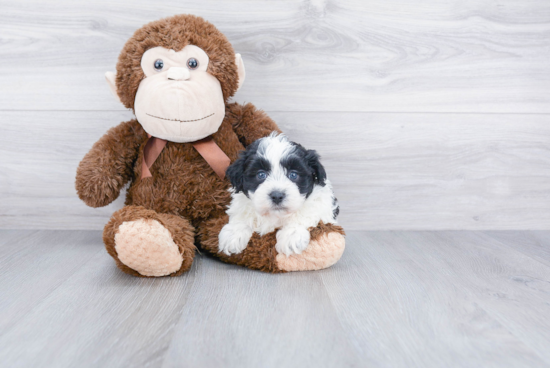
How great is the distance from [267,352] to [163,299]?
0.29 m

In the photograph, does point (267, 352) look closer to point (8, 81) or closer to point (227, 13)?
point (227, 13)

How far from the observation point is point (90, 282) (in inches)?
37.2

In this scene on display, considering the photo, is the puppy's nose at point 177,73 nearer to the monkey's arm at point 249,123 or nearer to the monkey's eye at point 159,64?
the monkey's eye at point 159,64

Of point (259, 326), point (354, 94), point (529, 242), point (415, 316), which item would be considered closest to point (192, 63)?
point (354, 94)

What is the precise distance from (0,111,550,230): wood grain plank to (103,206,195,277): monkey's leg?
0.45m

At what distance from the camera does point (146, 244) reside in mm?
910

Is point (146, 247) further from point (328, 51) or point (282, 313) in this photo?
point (328, 51)

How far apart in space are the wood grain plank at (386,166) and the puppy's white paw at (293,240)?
0.44 meters

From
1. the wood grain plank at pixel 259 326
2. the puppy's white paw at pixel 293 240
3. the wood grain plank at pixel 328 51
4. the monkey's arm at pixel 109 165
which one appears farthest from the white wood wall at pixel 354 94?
the wood grain plank at pixel 259 326

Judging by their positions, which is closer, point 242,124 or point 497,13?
point 242,124

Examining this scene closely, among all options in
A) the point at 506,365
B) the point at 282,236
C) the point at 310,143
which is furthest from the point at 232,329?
the point at 310,143

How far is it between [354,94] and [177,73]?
60 cm

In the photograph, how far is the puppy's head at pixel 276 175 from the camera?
0.94m

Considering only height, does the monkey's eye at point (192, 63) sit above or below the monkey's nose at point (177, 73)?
above
